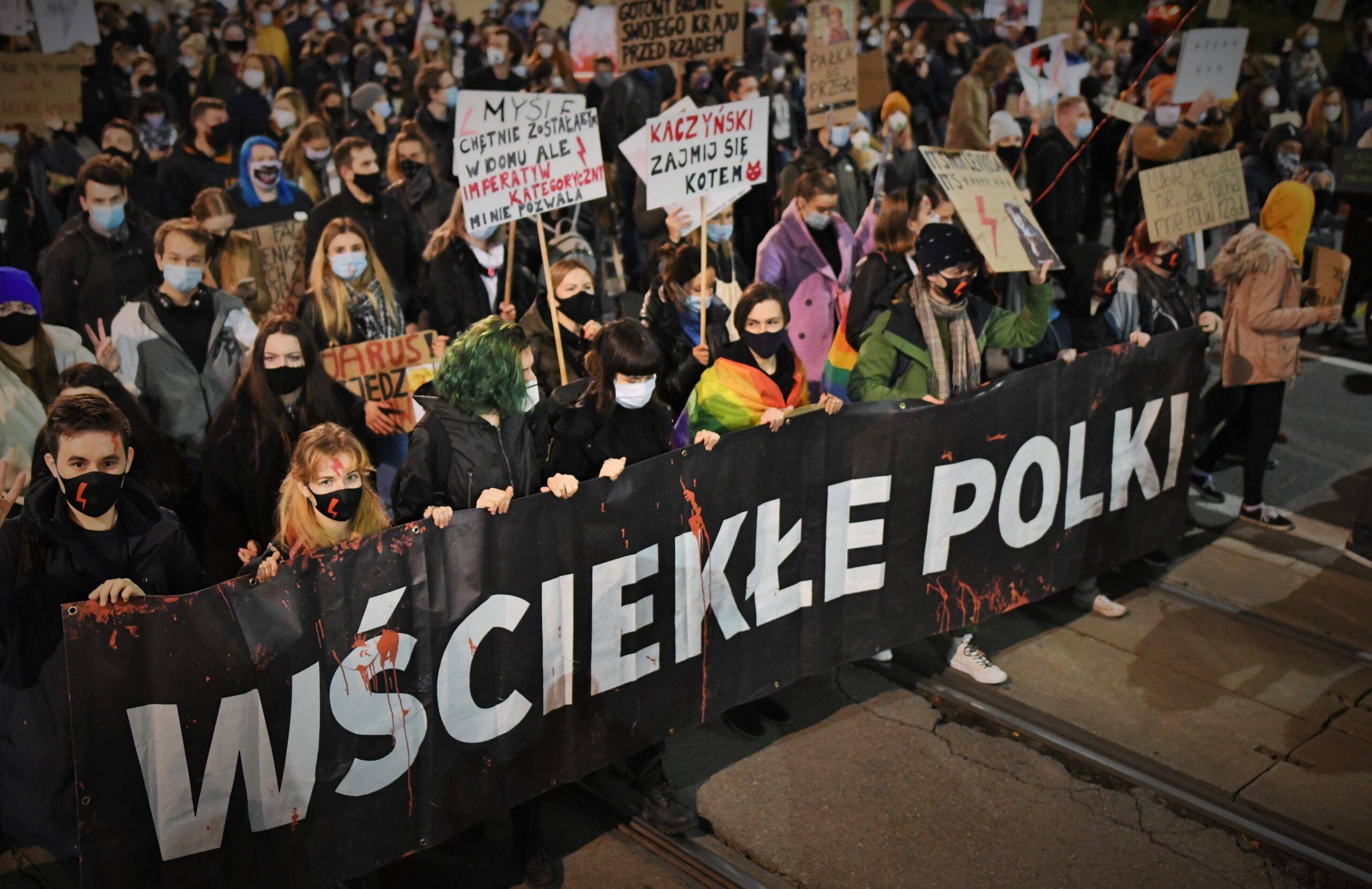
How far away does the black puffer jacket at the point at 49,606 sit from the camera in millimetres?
3920

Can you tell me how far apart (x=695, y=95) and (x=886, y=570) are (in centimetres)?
913

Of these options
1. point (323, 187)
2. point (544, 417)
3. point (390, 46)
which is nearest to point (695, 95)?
point (323, 187)

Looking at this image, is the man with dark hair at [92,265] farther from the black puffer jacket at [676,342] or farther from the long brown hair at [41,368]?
the black puffer jacket at [676,342]

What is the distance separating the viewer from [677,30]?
8859mm

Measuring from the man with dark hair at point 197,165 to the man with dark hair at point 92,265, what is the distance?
278 cm

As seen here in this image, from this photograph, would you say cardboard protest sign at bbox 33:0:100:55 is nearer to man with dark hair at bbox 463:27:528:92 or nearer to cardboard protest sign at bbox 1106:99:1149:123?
man with dark hair at bbox 463:27:528:92

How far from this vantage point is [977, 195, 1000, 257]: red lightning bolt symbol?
241 inches

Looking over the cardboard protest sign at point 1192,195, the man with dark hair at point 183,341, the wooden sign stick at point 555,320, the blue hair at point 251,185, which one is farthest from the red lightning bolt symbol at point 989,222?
the blue hair at point 251,185

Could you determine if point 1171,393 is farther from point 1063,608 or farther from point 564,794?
point 564,794

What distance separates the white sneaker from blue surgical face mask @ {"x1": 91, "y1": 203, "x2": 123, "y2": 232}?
208 inches

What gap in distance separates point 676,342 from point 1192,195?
3.26 metres

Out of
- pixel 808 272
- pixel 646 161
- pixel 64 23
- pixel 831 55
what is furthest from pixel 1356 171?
pixel 64 23

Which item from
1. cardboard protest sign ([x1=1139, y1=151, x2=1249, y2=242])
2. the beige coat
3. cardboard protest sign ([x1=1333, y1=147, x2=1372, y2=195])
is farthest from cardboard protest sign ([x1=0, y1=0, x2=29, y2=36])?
cardboard protest sign ([x1=1333, y1=147, x2=1372, y2=195])

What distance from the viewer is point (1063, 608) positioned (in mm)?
6672
